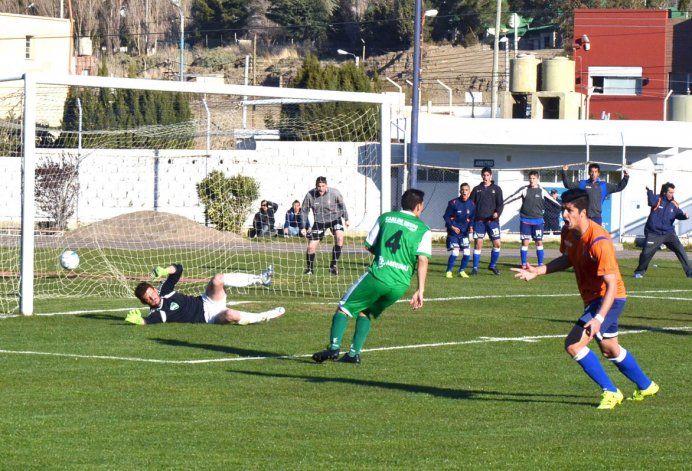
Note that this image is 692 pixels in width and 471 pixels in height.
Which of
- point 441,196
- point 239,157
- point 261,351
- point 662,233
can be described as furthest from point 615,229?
point 261,351

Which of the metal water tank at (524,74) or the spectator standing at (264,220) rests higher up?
the metal water tank at (524,74)

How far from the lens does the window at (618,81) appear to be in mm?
57688

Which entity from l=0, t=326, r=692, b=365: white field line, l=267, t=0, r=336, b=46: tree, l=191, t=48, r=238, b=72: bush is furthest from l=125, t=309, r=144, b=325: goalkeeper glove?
l=267, t=0, r=336, b=46: tree

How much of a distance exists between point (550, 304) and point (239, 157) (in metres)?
19.9

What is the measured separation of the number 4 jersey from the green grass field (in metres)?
1.02

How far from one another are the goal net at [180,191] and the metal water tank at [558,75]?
35.9 feet

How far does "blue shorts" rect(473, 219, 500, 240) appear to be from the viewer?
2505cm

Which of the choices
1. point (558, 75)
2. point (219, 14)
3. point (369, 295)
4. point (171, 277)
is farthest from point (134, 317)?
point (219, 14)

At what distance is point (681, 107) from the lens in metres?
49.1

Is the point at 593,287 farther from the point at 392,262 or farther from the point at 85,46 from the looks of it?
the point at 85,46

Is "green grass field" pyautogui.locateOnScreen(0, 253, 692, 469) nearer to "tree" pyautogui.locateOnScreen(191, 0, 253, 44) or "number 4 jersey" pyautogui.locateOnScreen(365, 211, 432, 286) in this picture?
"number 4 jersey" pyautogui.locateOnScreen(365, 211, 432, 286)

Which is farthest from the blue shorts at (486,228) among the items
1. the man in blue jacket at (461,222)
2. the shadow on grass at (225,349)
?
the shadow on grass at (225,349)

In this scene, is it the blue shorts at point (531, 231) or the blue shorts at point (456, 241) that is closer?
→ the blue shorts at point (456, 241)

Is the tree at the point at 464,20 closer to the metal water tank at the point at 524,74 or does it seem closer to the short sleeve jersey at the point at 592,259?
the metal water tank at the point at 524,74
